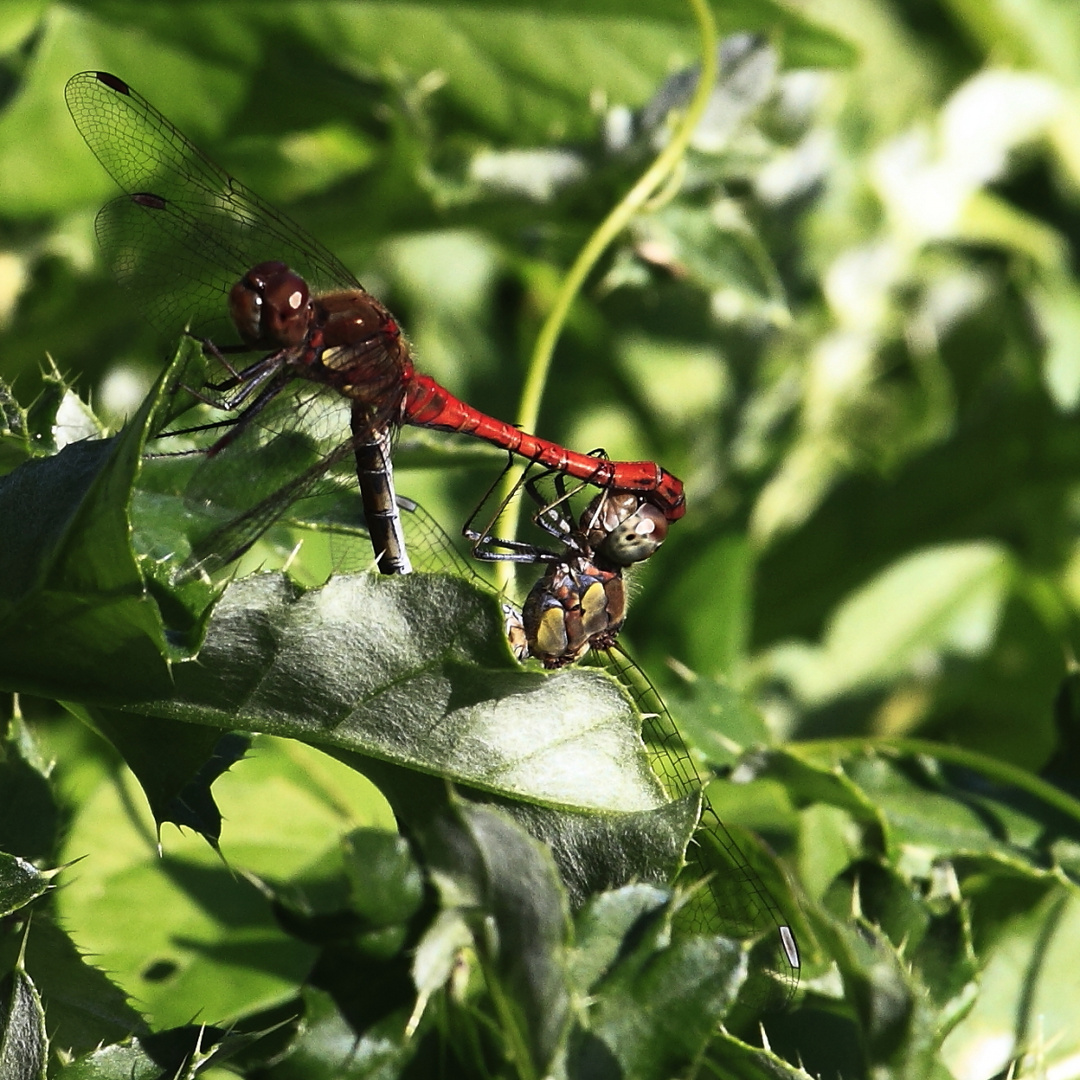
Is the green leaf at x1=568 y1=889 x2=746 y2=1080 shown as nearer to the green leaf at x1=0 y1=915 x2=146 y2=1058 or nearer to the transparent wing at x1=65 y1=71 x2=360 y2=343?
the green leaf at x1=0 y1=915 x2=146 y2=1058

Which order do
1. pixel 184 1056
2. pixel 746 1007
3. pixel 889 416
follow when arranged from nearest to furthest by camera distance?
pixel 184 1056, pixel 746 1007, pixel 889 416

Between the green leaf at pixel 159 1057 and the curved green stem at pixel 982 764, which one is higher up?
the curved green stem at pixel 982 764

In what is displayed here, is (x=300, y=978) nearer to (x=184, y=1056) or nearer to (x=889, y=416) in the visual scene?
(x=184, y=1056)

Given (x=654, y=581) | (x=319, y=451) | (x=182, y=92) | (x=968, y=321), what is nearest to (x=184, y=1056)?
(x=319, y=451)

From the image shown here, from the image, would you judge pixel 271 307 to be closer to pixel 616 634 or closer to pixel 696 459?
pixel 616 634

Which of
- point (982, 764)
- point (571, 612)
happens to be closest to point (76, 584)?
point (571, 612)

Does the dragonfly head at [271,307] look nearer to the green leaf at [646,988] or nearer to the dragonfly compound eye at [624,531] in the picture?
the dragonfly compound eye at [624,531]

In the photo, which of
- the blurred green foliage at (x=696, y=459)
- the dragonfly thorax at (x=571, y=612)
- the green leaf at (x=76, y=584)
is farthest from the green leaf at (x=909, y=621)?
the green leaf at (x=76, y=584)

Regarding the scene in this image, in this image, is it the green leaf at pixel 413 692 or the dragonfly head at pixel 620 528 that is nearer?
the green leaf at pixel 413 692
